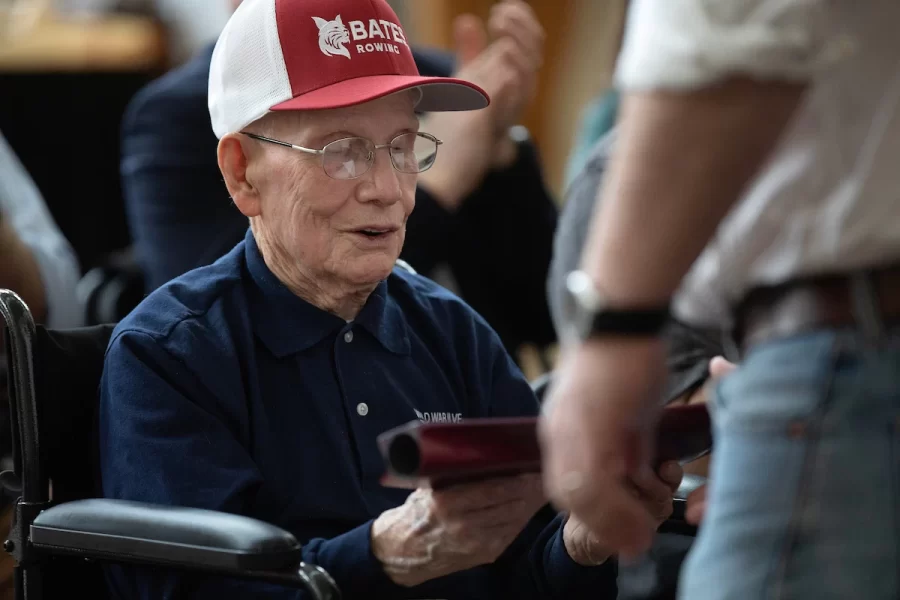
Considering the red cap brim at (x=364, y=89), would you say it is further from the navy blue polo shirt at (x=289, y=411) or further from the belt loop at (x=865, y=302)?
the belt loop at (x=865, y=302)

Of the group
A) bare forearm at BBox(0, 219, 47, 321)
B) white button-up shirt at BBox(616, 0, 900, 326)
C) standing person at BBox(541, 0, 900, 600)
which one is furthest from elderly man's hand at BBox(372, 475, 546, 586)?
bare forearm at BBox(0, 219, 47, 321)

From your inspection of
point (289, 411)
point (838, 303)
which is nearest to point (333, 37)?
point (289, 411)

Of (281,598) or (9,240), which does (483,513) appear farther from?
(9,240)

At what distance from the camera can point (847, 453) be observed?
0.78 metres

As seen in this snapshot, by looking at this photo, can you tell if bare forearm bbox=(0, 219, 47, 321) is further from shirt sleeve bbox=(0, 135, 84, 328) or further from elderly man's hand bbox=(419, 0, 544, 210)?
elderly man's hand bbox=(419, 0, 544, 210)

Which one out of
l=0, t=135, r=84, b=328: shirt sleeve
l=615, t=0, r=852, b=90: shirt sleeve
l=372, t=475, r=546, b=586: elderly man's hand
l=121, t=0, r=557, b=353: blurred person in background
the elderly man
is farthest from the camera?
l=0, t=135, r=84, b=328: shirt sleeve

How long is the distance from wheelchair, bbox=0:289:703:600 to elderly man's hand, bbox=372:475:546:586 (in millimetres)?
102

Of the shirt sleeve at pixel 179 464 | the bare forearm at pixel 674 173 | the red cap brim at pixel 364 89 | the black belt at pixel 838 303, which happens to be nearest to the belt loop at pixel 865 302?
the black belt at pixel 838 303

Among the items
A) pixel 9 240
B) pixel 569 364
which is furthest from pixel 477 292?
pixel 569 364

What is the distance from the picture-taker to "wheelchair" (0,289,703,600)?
3.92ft

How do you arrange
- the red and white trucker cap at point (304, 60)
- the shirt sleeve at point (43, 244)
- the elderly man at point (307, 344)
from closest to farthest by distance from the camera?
the elderly man at point (307, 344) < the red and white trucker cap at point (304, 60) < the shirt sleeve at point (43, 244)

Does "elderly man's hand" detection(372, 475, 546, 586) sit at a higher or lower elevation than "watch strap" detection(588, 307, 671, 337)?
lower

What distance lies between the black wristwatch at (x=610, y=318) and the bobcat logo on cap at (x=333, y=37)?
0.78m

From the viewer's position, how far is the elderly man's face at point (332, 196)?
1515mm
